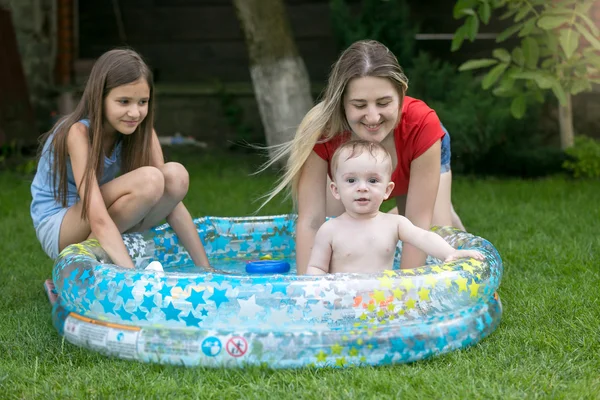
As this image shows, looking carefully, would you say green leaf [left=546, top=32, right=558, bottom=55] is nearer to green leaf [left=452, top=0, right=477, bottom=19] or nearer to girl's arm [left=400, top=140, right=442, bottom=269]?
green leaf [left=452, top=0, right=477, bottom=19]

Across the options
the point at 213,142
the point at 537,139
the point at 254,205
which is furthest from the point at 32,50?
the point at 537,139

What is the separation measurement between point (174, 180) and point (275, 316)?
139 cm

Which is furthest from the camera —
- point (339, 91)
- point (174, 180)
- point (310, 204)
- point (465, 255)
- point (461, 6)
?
point (461, 6)

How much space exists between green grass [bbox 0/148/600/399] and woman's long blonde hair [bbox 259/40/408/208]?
3.35 ft

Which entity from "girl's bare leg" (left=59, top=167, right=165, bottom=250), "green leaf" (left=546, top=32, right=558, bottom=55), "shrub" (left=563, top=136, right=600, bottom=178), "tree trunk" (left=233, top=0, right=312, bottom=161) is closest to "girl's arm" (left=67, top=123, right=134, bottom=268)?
"girl's bare leg" (left=59, top=167, right=165, bottom=250)

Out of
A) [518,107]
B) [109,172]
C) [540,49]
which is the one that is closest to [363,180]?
[109,172]

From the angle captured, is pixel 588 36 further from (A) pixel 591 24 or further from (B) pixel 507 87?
(B) pixel 507 87

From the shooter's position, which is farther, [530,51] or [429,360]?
[530,51]

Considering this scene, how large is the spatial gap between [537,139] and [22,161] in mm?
4760

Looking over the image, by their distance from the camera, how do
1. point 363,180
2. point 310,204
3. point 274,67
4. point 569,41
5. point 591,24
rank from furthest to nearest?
point 274,67 → point 569,41 → point 591,24 → point 310,204 → point 363,180

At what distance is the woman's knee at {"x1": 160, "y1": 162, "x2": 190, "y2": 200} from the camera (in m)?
3.88

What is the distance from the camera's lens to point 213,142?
8.98 meters

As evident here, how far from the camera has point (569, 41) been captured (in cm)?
493

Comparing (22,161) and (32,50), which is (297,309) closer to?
(22,161)
